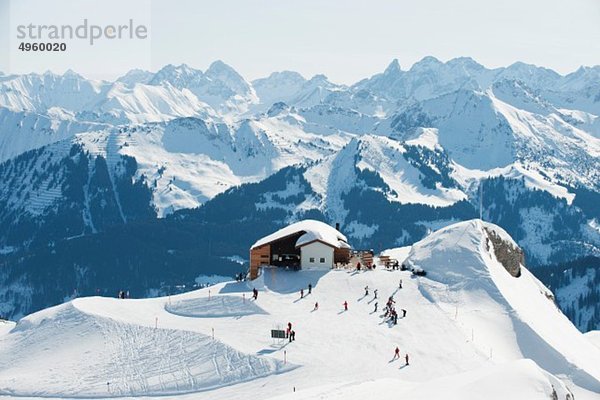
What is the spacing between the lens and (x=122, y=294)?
9500 centimetres

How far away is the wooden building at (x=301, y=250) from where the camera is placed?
→ 9244 cm

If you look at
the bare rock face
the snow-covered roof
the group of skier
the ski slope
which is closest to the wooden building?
the snow-covered roof

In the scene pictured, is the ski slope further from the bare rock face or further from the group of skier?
the bare rock face

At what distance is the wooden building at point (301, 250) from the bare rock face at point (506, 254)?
17.6 metres

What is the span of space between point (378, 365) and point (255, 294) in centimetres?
1941

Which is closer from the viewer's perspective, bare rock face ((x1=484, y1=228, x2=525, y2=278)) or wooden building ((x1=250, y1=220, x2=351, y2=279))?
wooden building ((x1=250, y1=220, x2=351, y2=279))

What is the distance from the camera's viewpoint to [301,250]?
92312mm

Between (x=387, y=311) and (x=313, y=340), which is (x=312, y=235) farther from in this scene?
(x=313, y=340)

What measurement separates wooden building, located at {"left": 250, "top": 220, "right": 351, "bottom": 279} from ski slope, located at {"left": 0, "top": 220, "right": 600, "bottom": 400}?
2.75 meters

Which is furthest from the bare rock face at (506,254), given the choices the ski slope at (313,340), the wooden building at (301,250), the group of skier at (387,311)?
the wooden building at (301,250)

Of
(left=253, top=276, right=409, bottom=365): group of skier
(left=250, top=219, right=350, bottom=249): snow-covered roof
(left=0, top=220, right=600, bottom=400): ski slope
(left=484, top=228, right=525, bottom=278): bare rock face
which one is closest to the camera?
(left=0, top=220, right=600, bottom=400): ski slope

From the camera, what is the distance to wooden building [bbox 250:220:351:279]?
303 ft

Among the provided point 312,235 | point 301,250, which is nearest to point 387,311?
point 301,250

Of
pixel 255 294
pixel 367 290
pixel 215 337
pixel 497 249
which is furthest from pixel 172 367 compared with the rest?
pixel 497 249
